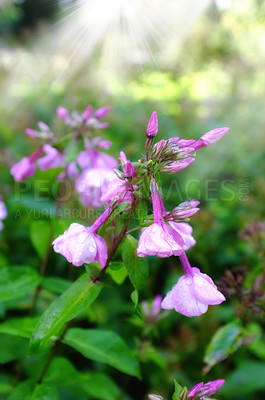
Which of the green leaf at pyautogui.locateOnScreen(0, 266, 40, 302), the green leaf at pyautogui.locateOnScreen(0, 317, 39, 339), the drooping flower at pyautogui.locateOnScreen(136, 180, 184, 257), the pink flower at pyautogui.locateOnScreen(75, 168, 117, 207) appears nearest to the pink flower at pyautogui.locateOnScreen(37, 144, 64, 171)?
the pink flower at pyautogui.locateOnScreen(75, 168, 117, 207)

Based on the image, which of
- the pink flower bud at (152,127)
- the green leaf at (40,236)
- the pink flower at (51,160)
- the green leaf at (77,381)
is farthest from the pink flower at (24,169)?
the pink flower bud at (152,127)

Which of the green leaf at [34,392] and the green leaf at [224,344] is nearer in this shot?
the green leaf at [34,392]

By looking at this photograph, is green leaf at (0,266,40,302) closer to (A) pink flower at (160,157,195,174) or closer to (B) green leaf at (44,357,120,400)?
(B) green leaf at (44,357,120,400)

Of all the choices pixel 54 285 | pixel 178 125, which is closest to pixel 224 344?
pixel 54 285

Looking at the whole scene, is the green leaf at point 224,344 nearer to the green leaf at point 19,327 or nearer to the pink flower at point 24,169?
the green leaf at point 19,327

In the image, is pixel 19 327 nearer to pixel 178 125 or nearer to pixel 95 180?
pixel 95 180

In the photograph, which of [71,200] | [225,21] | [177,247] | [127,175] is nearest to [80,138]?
[71,200]

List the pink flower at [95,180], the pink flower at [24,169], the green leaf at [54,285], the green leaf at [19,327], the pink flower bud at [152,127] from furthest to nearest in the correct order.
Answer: the pink flower at [24,169]
the pink flower at [95,180]
the green leaf at [54,285]
the green leaf at [19,327]
the pink flower bud at [152,127]
